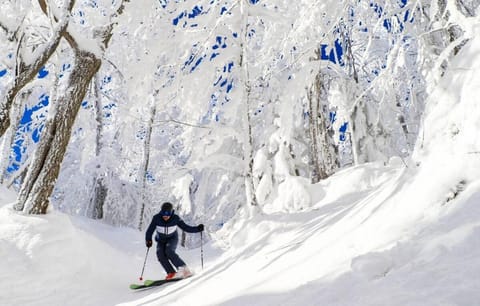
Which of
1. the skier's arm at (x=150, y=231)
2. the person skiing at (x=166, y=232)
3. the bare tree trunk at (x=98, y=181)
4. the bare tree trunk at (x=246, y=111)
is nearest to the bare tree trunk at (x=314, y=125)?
the bare tree trunk at (x=246, y=111)

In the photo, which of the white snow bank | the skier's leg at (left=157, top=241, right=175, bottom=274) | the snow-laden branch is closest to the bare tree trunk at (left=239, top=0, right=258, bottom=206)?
the skier's leg at (left=157, top=241, right=175, bottom=274)

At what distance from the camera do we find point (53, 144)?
799 cm

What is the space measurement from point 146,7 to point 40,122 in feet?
35.0

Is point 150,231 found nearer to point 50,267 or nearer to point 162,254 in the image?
point 162,254

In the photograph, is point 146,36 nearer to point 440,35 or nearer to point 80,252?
point 80,252

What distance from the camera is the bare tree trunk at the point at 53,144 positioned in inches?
310

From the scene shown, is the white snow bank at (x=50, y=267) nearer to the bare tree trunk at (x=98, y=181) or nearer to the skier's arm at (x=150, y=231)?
the skier's arm at (x=150, y=231)

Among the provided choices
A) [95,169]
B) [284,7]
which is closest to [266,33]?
[284,7]

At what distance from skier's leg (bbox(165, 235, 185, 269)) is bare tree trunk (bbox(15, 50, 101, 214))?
8.90ft

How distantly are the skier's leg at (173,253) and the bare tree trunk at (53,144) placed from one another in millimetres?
2713

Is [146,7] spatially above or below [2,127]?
above

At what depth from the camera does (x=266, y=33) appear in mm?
10172

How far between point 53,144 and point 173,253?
337cm

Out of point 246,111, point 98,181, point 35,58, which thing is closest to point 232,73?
point 246,111
